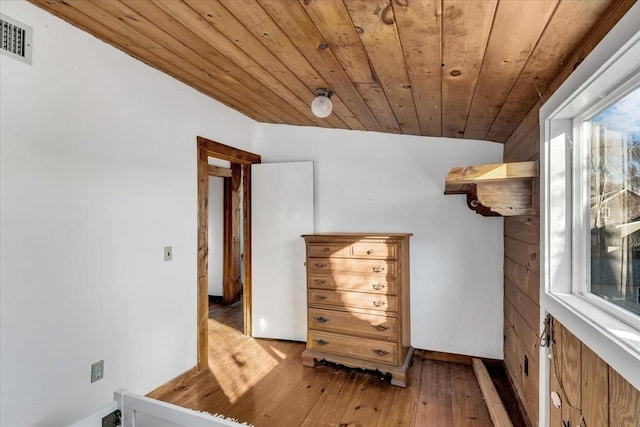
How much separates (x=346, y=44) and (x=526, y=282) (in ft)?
5.57

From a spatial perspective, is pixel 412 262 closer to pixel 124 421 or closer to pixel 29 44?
pixel 124 421

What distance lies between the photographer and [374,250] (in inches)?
101

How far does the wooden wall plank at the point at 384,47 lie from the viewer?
1150 mm

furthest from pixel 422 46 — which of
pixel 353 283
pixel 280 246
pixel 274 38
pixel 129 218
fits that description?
pixel 280 246

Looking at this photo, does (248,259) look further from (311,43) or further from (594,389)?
(594,389)

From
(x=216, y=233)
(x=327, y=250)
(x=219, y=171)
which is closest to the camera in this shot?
(x=327, y=250)

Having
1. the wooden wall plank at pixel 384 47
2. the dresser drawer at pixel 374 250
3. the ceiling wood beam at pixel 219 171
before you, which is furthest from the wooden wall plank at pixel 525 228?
the ceiling wood beam at pixel 219 171

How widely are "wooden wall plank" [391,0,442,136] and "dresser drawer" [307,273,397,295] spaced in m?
1.32

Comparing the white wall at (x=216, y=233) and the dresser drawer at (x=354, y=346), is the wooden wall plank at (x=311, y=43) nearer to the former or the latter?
the dresser drawer at (x=354, y=346)

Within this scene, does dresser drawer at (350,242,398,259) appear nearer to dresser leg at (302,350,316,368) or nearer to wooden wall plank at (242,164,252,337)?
dresser leg at (302,350,316,368)

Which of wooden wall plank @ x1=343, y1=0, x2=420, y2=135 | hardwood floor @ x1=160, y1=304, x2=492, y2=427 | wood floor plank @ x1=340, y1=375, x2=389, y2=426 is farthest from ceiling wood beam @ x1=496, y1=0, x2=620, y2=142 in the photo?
wood floor plank @ x1=340, y1=375, x2=389, y2=426

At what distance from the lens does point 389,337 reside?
250 cm

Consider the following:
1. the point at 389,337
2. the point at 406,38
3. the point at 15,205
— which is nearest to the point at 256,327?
the point at 389,337

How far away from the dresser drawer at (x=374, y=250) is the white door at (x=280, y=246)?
75 centimetres
